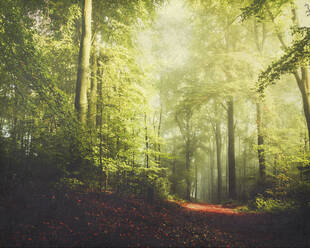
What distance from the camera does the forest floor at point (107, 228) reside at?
3.29 metres

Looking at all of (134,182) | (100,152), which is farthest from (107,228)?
(134,182)

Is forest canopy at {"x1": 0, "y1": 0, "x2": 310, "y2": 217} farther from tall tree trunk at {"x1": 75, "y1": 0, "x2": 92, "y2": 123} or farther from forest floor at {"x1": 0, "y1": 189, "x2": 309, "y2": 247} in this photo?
forest floor at {"x1": 0, "y1": 189, "x2": 309, "y2": 247}

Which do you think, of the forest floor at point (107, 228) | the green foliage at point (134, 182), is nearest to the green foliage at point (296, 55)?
the forest floor at point (107, 228)

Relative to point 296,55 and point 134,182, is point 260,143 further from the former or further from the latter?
point 134,182

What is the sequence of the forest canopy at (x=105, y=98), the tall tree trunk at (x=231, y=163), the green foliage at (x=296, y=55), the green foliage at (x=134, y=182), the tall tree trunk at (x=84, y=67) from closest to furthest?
the green foliage at (x=296, y=55) → the forest canopy at (x=105, y=98) → the tall tree trunk at (x=84, y=67) → the green foliage at (x=134, y=182) → the tall tree trunk at (x=231, y=163)

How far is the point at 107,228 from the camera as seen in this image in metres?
3.89

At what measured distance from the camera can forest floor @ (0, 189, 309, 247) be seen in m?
3.29

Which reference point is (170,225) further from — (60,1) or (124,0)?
(60,1)

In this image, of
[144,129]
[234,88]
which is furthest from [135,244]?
[234,88]

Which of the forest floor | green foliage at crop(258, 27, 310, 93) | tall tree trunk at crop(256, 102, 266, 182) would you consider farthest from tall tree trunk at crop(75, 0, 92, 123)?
tall tree trunk at crop(256, 102, 266, 182)

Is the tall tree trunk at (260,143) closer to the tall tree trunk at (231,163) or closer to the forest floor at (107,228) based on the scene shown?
the tall tree trunk at (231,163)

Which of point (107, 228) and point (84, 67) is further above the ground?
point (84, 67)

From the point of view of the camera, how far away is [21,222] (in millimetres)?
3465

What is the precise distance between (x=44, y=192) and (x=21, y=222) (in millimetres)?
1316
